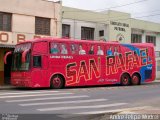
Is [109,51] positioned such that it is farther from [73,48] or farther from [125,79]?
[73,48]

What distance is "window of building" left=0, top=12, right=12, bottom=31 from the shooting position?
2880 centimetres

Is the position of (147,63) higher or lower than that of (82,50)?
lower

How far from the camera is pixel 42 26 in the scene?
103 feet

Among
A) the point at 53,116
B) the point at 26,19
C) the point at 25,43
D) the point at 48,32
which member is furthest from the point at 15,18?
the point at 53,116

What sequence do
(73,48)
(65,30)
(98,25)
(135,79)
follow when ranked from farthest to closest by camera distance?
(98,25) → (65,30) → (135,79) → (73,48)

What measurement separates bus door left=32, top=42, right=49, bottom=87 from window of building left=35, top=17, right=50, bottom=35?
6625mm

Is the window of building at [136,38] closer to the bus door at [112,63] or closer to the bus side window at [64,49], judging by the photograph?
the bus door at [112,63]

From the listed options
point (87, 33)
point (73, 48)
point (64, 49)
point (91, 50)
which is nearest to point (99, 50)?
point (91, 50)

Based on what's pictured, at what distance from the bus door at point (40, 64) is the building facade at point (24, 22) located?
365 cm

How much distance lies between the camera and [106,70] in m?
28.2

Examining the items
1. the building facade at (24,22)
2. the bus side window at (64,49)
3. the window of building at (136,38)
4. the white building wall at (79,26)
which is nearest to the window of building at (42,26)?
the building facade at (24,22)

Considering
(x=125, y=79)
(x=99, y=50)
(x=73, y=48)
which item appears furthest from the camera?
(x=125, y=79)

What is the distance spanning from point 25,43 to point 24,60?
4.23 feet

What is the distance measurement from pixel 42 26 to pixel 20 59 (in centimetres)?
706
